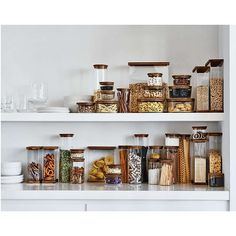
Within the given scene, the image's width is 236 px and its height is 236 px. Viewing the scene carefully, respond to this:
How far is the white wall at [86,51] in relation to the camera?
3061 mm

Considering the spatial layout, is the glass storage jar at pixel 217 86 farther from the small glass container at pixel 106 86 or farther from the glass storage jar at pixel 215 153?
the small glass container at pixel 106 86

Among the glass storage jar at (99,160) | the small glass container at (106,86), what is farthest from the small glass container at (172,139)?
the small glass container at (106,86)

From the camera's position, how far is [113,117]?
9.19ft

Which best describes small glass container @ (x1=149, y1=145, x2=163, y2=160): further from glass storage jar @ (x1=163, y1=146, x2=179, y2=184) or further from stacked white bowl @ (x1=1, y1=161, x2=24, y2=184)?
stacked white bowl @ (x1=1, y1=161, x2=24, y2=184)

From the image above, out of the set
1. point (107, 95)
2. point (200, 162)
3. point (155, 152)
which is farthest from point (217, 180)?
point (107, 95)

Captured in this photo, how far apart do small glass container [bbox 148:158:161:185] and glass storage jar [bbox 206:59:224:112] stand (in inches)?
17.5

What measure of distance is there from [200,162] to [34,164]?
0.98 metres

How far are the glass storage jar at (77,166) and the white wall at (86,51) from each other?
378 millimetres

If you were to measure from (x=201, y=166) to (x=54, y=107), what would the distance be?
924mm

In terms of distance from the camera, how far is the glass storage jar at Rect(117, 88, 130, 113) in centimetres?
288

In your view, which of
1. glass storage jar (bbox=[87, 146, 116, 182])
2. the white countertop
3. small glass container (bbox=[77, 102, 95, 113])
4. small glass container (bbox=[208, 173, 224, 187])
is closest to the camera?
the white countertop

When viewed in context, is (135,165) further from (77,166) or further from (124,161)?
(77,166)

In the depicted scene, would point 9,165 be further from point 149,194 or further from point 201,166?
point 201,166

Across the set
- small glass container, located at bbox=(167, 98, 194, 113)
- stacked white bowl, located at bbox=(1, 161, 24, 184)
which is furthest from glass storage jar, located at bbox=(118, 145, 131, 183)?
stacked white bowl, located at bbox=(1, 161, 24, 184)
